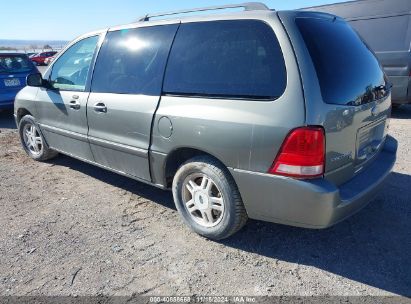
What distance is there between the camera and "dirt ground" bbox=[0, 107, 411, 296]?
2639 millimetres

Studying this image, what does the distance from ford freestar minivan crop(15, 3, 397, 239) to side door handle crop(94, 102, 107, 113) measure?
0.04 feet

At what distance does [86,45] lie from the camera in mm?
4250

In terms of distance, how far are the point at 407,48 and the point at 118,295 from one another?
23.5ft

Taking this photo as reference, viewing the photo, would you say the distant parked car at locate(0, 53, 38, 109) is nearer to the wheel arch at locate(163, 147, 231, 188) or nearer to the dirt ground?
the dirt ground

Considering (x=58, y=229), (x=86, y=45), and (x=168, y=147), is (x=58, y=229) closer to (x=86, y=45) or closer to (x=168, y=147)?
(x=168, y=147)

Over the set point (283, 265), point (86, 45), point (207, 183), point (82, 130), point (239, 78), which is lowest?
point (283, 265)

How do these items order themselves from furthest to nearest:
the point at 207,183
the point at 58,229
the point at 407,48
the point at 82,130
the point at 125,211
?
the point at 407,48, the point at 82,130, the point at 125,211, the point at 58,229, the point at 207,183

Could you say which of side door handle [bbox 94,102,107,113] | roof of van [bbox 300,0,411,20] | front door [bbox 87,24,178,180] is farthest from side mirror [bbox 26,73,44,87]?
roof of van [bbox 300,0,411,20]

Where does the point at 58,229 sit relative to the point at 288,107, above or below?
below

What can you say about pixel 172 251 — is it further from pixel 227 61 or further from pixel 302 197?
pixel 227 61

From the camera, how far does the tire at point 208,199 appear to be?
2908mm

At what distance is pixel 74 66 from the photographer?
4.41m

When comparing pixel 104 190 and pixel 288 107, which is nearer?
pixel 288 107

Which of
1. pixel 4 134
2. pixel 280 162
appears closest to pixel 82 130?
pixel 280 162
